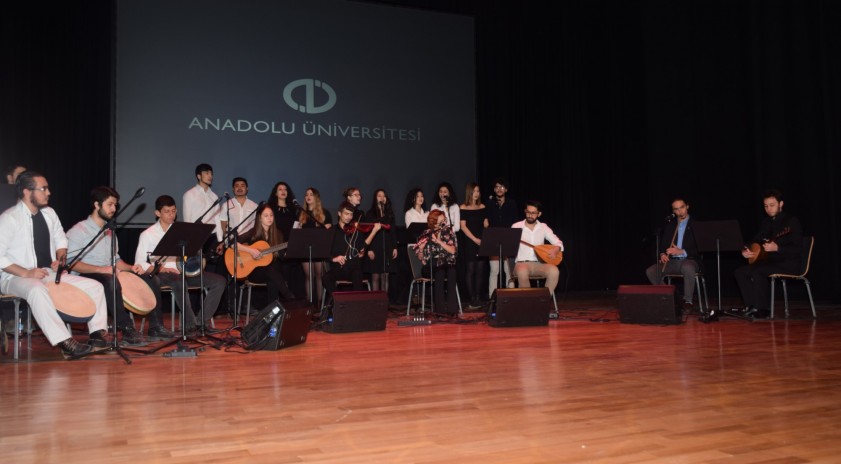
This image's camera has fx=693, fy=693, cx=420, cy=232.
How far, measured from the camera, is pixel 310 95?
866cm

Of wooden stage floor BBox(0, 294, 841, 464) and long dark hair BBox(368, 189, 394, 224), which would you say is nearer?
wooden stage floor BBox(0, 294, 841, 464)

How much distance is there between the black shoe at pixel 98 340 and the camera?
503 centimetres

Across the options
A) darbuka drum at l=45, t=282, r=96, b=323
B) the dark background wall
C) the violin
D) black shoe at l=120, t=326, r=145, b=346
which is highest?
the dark background wall

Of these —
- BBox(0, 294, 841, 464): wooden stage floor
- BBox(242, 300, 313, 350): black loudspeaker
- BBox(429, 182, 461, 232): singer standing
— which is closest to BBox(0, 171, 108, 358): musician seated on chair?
BBox(0, 294, 841, 464): wooden stage floor

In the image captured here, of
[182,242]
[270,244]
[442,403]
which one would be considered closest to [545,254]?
[270,244]

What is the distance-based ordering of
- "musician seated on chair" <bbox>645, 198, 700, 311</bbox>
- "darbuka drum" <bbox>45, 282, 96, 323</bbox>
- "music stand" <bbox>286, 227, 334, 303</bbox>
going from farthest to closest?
"musician seated on chair" <bbox>645, 198, 700, 311</bbox>, "music stand" <bbox>286, 227, 334, 303</bbox>, "darbuka drum" <bbox>45, 282, 96, 323</bbox>

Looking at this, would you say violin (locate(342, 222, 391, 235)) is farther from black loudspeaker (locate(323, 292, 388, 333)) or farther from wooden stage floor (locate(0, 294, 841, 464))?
wooden stage floor (locate(0, 294, 841, 464))

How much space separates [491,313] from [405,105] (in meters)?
3.65

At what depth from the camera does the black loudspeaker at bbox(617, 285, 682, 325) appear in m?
6.52

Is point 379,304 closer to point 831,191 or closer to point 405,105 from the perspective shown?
point 405,105

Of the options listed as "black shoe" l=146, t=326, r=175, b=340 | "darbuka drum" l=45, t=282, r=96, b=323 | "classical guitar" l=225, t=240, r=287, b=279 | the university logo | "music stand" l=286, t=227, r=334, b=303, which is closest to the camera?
"darbuka drum" l=45, t=282, r=96, b=323

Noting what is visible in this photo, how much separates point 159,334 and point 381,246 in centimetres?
282

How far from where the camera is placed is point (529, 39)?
10625 millimetres

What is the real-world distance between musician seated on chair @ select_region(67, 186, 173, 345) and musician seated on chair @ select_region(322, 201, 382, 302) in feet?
6.53
